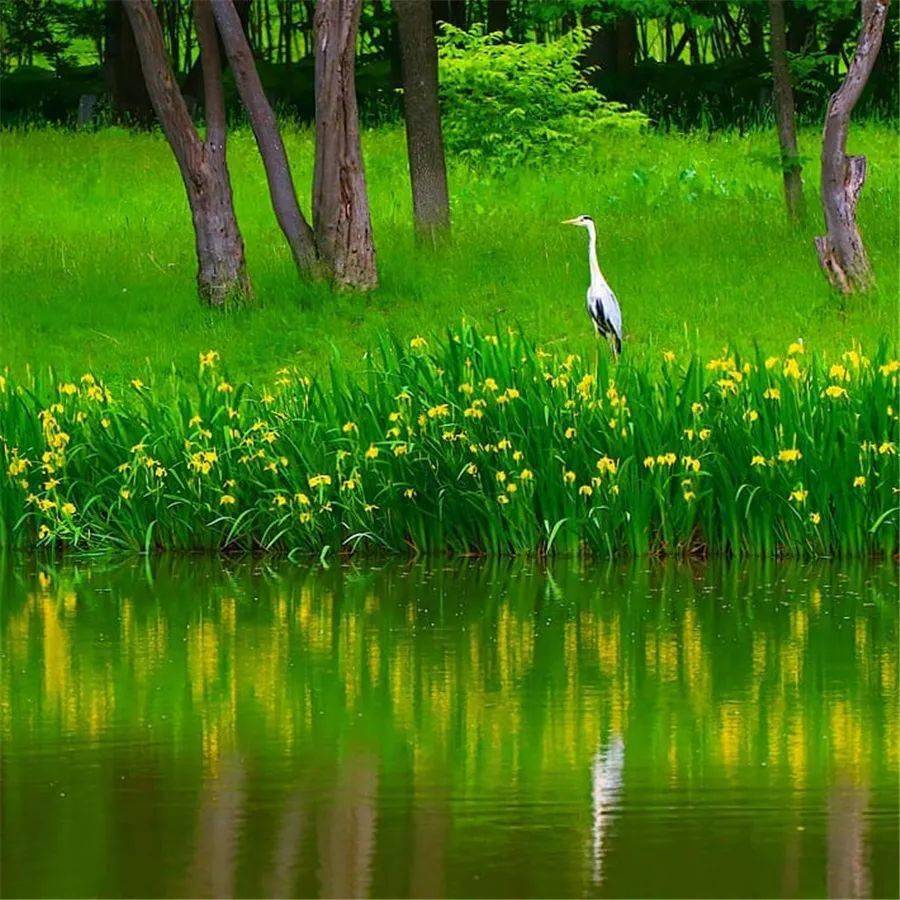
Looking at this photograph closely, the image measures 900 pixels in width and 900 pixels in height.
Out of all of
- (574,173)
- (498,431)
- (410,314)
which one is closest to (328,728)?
(498,431)

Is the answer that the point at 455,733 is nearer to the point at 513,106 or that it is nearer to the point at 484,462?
the point at 484,462

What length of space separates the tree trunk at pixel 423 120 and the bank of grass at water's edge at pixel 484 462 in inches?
243

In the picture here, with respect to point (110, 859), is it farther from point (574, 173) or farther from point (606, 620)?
point (574, 173)

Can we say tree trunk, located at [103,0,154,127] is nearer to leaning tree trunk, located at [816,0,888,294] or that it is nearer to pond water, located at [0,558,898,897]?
leaning tree trunk, located at [816,0,888,294]

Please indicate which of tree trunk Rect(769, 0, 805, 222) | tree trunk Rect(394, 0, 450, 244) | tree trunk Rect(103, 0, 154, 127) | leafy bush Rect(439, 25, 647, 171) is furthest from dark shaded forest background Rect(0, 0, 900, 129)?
tree trunk Rect(394, 0, 450, 244)

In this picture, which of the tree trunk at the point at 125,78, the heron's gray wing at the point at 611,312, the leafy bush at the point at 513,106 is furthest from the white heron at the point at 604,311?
the tree trunk at the point at 125,78

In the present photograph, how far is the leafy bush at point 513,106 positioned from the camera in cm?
2492

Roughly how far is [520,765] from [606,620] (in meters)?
2.99

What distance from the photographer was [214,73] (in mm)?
17906

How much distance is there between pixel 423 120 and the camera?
62.1ft

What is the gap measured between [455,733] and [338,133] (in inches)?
401

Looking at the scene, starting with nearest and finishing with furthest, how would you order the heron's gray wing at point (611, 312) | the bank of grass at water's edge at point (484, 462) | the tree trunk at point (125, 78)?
the bank of grass at water's edge at point (484, 462) < the heron's gray wing at point (611, 312) < the tree trunk at point (125, 78)

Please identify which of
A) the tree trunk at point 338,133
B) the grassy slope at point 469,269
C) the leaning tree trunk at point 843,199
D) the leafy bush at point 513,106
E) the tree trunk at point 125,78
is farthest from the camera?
the tree trunk at point 125,78

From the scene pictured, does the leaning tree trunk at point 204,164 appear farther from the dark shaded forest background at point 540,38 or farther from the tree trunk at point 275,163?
the dark shaded forest background at point 540,38
